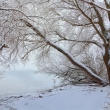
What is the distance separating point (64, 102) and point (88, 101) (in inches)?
30.7

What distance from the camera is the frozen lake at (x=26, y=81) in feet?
41.1

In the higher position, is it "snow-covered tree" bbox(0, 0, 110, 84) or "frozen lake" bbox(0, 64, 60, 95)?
"snow-covered tree" bbox(0, 0, 110, 84)

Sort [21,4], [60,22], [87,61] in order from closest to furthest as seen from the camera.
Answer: [21,4]
[60,22]
[87,61]

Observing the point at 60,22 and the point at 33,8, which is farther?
the point at 60,22

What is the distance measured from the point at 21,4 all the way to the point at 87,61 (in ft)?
25.5

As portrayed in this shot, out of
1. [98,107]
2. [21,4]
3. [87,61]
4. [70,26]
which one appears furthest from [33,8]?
[87,61]

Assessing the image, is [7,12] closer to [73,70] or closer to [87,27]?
[87,27]

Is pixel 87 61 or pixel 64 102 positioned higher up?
pixel 87 61

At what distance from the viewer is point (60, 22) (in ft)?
37.9

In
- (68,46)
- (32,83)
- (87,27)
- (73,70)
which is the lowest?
(32,83)

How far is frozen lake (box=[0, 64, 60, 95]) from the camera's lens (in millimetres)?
12523

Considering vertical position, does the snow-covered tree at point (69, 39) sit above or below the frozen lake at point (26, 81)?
above

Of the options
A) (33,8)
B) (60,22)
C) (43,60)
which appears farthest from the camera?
(43,60)

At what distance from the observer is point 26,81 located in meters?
14.2
